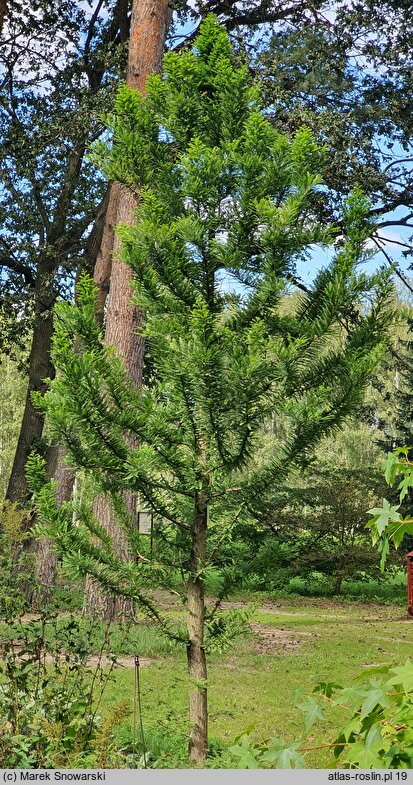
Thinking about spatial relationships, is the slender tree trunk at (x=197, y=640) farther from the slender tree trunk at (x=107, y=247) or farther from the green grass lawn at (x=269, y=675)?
the slender tree trunk at (x=107, y=247)

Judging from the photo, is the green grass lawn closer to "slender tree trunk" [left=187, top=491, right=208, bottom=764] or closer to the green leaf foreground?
"slender tree trunk" [left=187, top=491, right=208, bottom=764]

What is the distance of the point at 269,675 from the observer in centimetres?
912

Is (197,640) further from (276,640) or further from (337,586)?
(337,586)

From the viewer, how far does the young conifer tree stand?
432 centimetres

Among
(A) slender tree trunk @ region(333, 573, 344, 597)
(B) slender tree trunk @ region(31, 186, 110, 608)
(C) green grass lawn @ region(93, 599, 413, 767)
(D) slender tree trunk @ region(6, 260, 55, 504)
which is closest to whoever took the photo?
(C) green grass lawn @ region(93, 599, 413, 767)

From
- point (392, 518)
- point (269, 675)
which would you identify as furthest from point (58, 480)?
point (392, 518)

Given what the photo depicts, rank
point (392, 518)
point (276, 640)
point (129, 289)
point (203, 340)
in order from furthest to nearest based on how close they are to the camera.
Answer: point (276, 640) < point (129, 289) < point (203, 340) < point (392, 518)

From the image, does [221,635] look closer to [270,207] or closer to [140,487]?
[140,487]

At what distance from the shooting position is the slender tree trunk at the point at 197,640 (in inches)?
186

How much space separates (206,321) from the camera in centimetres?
423

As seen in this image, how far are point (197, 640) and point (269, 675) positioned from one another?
15.6 feet

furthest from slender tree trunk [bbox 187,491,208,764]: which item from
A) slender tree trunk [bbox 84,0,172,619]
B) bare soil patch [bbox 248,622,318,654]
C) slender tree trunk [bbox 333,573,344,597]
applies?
slender tree trunk [bbox 333,573,344,597]

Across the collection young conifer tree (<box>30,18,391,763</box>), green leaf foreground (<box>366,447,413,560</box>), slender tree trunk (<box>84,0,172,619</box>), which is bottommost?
green leaf foreground (<box>366,447,413,560</box>)
